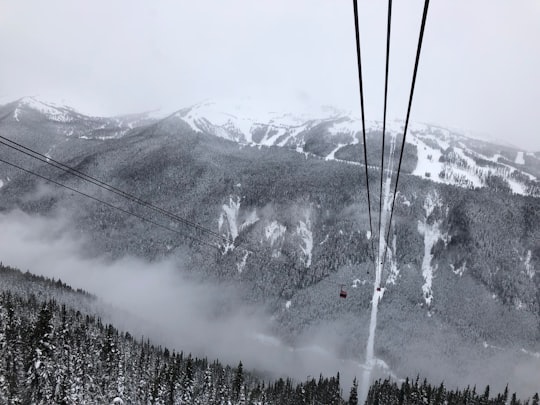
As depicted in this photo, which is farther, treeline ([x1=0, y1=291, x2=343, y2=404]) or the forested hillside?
the forested hillside

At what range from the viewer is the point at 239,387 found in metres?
107

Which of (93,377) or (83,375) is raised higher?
(83,375)

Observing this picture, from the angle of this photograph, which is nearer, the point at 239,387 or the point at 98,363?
the point at 239,387

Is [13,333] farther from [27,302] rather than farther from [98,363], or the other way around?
[27,302]

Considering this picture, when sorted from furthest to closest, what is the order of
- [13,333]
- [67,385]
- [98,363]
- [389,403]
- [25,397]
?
[389,403], [98,363], [13,333], [25,397], [67,385]

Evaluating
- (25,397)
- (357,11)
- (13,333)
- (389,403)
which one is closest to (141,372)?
(13,333)

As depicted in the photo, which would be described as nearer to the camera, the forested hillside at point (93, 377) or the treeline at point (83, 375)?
the treeline at point (83, 375)

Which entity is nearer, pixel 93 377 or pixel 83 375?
pixel 83 375

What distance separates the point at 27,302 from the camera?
175 metres

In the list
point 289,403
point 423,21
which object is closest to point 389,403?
point 289,403

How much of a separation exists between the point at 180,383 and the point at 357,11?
100 metres

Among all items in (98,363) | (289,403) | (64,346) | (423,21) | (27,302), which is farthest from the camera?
(27,302)

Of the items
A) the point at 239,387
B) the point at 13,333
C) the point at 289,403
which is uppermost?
the point at 13,333

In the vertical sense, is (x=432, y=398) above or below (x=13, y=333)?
below
